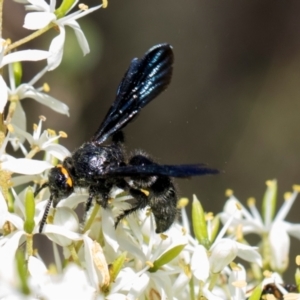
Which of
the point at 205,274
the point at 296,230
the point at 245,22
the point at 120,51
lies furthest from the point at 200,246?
the point at 245,22

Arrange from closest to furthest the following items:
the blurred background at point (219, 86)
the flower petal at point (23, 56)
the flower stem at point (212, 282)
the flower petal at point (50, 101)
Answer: the flower petal at point (23, 56) < the flower stem at point (212, 282) < the flower petal at point (50, 101) < the blurred background at point (219, 86)

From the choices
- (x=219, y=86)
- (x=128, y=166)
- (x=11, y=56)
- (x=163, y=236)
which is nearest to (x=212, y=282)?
(x=163, y=236)

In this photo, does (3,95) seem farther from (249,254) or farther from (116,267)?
(249,254)

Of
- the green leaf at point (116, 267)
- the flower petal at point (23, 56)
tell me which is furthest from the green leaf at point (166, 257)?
the flower petal at point (23, 56)

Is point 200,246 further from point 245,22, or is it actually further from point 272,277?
point 245,22

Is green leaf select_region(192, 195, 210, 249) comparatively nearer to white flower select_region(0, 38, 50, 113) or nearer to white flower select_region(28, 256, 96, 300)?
white flower select_region(28, 256, 96, 300)

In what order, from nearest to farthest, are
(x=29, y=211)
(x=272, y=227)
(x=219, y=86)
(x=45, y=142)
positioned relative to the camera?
(x=29, y=211), (x=45, y=142), (x=272, y=227), (x=219, y=86)

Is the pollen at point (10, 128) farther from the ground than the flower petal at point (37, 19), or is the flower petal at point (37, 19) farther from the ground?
the flower petal at point (37, 19)

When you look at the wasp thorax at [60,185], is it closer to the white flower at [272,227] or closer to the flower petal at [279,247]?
the white flower at [272,227]
